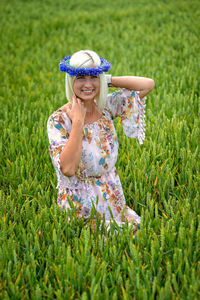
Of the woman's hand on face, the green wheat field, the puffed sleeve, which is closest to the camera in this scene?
the green wheat field

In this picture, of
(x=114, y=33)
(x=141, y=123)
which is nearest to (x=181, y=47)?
(x=114, y=33)

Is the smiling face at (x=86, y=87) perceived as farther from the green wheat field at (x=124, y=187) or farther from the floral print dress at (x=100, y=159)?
the green wheat field at (x=124, y=187)

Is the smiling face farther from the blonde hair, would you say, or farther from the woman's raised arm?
the woman's raised arm

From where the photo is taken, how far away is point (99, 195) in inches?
74.2

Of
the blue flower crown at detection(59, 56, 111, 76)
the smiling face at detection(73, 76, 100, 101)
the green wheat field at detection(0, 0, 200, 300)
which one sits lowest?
the green wheat field at detection(0, 0, 200, 300)

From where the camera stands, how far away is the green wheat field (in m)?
1.49

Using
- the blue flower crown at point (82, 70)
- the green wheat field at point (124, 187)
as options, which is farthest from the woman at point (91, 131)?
the green wheat field at point (124, 187)

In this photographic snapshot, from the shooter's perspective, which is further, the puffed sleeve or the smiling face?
the puffed sleeve

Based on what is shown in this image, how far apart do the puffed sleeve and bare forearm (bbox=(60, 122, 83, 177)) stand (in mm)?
411

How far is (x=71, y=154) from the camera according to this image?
1579 mm

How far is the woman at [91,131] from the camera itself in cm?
165

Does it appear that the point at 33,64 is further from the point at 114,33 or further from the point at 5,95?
the point at 114,33

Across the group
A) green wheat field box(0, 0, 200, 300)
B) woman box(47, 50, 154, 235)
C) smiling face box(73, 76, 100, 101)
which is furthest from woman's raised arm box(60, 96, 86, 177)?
green wheat field box(0, 0, 200, 300)

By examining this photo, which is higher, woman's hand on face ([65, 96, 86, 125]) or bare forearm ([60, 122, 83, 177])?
woman's hand on face ([65, 96, 86, 125])
